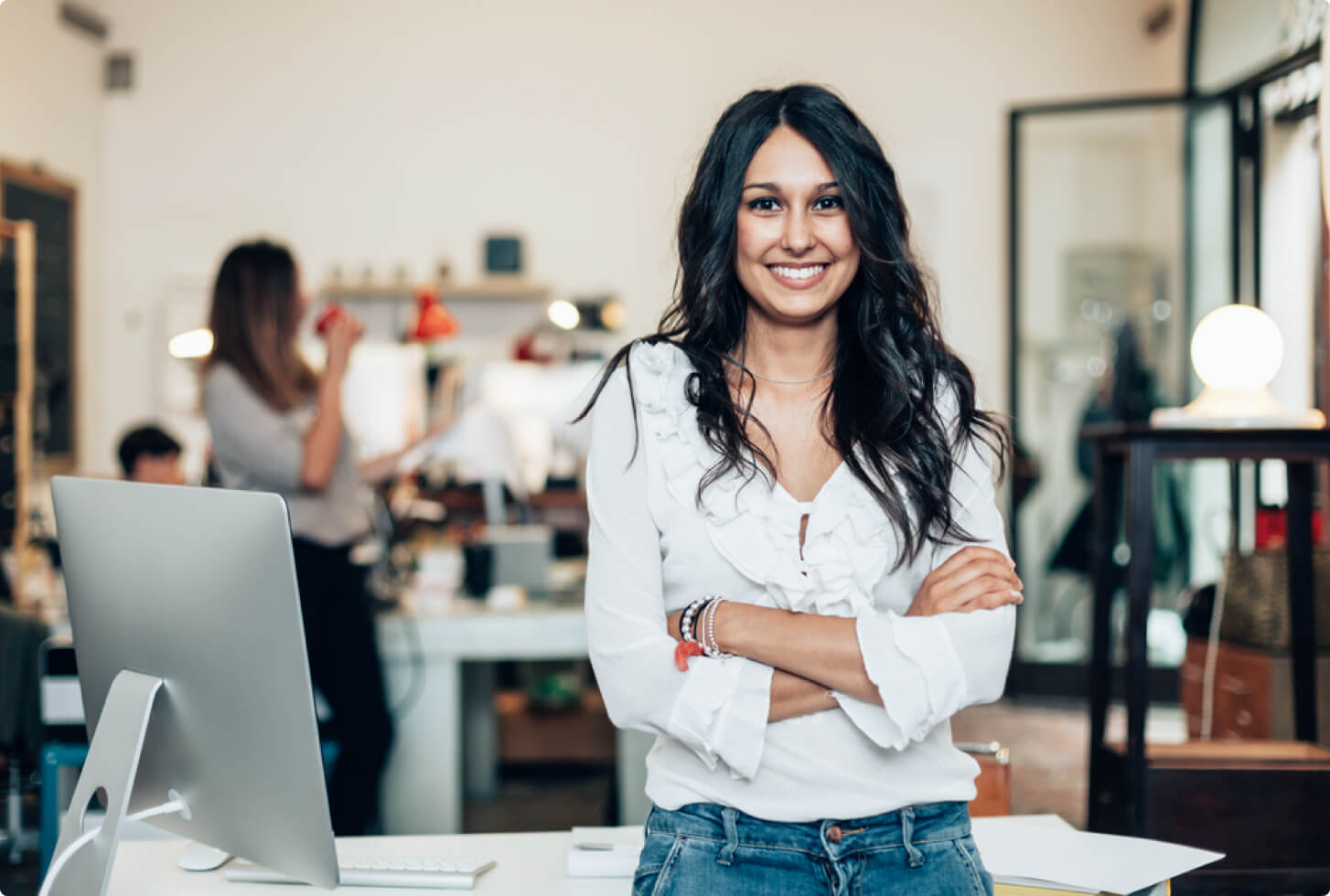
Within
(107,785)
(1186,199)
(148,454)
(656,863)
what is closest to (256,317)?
(148,454)

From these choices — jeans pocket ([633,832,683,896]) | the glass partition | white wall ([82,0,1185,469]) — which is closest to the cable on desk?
jeans pocket ([633,832,683,896])

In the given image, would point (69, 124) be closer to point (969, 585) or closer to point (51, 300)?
point (51, 300)

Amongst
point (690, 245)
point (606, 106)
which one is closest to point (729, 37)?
point (606, 106)

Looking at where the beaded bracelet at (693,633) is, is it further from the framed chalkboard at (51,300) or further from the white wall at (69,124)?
the white wall at (69,124)

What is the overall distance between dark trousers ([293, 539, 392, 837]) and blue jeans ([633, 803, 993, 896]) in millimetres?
1774

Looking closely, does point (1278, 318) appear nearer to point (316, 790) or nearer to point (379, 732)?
point (379, 732)

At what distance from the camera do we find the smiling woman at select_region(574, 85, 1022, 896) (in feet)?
4.09

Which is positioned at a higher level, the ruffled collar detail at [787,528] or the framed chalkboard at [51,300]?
the framed chalkboard at [51,300]

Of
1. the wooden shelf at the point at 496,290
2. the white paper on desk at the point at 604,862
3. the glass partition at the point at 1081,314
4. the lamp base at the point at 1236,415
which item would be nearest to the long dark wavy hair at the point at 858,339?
the white paper on desk at the point at 604,862

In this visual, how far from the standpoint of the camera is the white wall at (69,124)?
5.88 m

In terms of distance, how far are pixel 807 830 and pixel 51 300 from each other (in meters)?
6.02

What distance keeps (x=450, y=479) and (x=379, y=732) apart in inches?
137

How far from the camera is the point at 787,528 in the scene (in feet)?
4.45

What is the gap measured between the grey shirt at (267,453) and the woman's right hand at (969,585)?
72.5 inches
